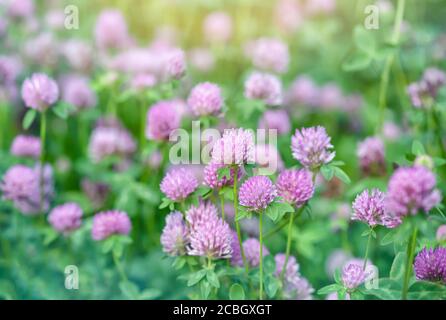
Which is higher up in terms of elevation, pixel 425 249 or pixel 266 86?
pixel 266 86

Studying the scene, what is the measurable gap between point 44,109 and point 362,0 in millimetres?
1423

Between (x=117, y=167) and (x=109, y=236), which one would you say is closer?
(x=109, y=236)

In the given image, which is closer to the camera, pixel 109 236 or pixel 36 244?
pixel 109 236

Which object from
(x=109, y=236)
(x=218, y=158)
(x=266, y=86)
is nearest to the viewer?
(x=218, y=158)

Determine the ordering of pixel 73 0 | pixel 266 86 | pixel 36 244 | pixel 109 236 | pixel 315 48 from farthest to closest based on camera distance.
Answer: pixel 315 48 < pixel 73 0 < pixel 36 244 < pixel 266 86 < pixel 109 236

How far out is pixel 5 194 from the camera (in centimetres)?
165

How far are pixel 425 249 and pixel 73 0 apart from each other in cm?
176

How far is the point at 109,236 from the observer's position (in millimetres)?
1501

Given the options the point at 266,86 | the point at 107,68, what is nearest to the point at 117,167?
the point at 107,68

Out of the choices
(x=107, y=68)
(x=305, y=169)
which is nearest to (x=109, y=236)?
(x=305, y=169)

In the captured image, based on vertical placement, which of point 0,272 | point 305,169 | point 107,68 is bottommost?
point 0,272

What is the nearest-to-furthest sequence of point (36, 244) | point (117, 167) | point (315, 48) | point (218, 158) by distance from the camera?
point (218, 158)
point (36, 244)
point (117, 167)
point (315, 48)
